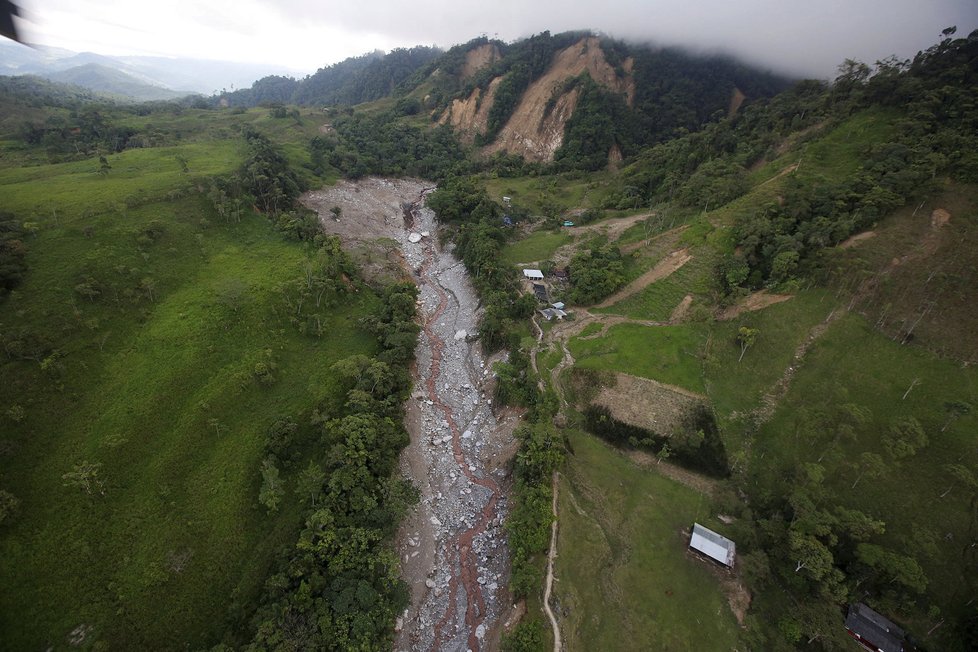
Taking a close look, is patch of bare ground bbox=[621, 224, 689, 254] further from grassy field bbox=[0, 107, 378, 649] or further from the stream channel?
grassy field bbox=[0, 107, 378, 649]

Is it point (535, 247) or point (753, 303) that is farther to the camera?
point (535, 247)

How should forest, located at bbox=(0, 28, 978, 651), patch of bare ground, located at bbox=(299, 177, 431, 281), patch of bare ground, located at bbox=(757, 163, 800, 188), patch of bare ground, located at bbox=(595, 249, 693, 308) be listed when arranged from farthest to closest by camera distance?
1. patch of bare ground, located at bbox=(299, 177, 431, 281)
2. patch of bare ground, located at bbox=(757, 163, 800, 188)
3. patch of bare ground, located at bbox=(595, 249, 693, 308)
4. forest, located at bbox=(0, 28, 978, 651)

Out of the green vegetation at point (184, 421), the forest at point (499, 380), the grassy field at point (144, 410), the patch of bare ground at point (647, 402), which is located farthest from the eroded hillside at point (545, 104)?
the patch of bare ground at point (647, 402)

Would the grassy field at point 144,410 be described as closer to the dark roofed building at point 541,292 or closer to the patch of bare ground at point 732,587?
the dark roofed building at point 541,292

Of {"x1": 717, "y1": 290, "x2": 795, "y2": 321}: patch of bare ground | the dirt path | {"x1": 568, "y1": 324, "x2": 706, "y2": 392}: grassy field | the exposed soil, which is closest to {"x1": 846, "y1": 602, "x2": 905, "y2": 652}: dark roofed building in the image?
the dirt path

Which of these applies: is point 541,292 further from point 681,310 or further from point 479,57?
point 479,57

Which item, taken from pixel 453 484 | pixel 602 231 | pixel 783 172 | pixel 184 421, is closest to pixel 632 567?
pixel 453 484
